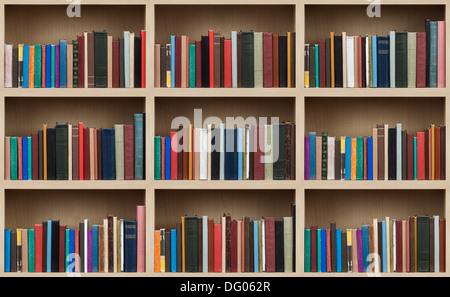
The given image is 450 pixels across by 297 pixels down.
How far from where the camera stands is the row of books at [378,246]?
4.46m

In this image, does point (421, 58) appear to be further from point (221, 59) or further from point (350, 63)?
point (221, 59)

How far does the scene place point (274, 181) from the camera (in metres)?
4.43

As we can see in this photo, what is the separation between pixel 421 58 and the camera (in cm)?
446

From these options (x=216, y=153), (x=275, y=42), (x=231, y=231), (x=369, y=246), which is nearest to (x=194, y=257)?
(x=231, y=231)

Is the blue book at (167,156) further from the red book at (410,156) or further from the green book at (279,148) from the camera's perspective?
the red book at (410,156)

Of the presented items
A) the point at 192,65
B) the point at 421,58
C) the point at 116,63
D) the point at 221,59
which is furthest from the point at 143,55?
the point at 421,58

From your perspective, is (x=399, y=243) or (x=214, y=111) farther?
(x=214, y=111)

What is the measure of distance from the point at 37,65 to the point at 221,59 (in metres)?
0.97

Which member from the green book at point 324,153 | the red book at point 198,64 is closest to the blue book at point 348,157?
the green book at point 324,153

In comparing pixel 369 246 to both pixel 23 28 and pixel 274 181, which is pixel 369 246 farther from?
pixel 23 28

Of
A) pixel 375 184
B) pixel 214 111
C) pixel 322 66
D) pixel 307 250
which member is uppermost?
pixel 322 66

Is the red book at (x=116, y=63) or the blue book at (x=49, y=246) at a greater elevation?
the red book at (x=116, y=63)

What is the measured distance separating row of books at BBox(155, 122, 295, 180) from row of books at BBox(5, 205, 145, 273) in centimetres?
38

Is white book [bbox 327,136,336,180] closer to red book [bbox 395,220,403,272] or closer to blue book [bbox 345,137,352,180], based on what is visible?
blue book [bbox 345,137,352,180]
